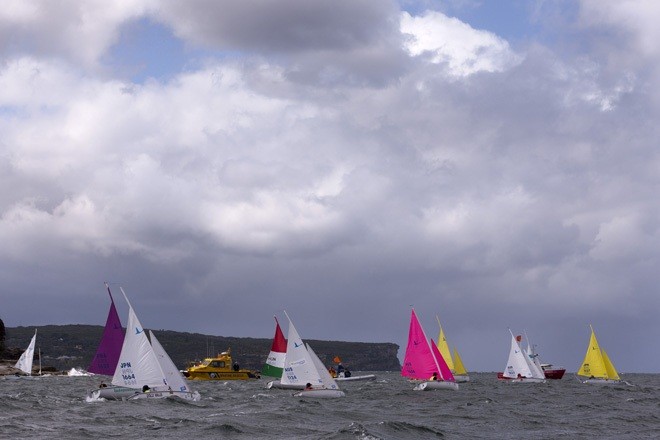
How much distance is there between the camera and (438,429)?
41.7 metres

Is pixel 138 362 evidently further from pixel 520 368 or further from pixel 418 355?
pixel 520 368

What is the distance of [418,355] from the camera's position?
70438 mm

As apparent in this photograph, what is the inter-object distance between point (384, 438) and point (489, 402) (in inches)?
1052

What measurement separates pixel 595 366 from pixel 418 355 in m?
36.1

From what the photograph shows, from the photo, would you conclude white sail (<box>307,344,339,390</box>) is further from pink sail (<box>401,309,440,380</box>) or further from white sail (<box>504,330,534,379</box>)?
white sail (<box>504,330,534,379</box>)

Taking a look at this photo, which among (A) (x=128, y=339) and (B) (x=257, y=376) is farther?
(B) (x=257, y=376)

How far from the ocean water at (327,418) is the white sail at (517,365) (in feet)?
113

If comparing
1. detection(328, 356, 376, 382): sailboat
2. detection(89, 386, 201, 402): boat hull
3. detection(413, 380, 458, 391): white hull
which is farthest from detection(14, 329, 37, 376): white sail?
detection(89, 386, 201, 402): boat hull

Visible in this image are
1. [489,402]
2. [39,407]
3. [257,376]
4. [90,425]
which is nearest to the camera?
[90,425]

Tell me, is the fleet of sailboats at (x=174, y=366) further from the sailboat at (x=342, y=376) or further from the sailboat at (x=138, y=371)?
the sailboat at (x=342, y=376)

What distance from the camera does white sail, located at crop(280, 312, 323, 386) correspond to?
199 ft

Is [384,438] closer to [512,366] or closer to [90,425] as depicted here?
[90,425]

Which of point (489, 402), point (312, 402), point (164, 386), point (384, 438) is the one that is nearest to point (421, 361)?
point (489, 402)

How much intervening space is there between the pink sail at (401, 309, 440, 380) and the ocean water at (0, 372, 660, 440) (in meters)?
5.67
